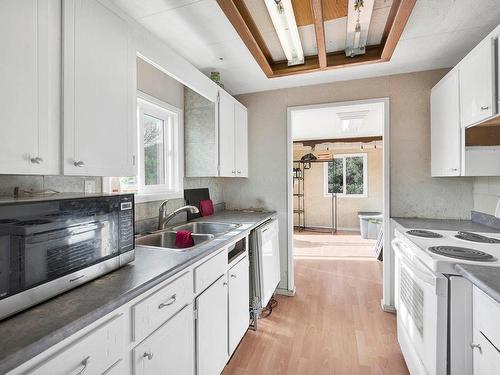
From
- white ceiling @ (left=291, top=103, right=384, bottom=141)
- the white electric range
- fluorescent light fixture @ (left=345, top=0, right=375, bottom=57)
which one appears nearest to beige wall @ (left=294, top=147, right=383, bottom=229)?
white ceiling @ (left=291, top=103, right=384, bottom=141)

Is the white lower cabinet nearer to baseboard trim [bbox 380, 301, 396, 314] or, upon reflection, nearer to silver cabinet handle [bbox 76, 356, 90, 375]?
silver cabinet handle [bbox 76, 356, 90, 375]

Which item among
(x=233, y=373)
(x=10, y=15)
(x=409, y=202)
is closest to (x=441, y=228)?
(x=409, y=202)

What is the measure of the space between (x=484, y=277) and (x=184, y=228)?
1.87m

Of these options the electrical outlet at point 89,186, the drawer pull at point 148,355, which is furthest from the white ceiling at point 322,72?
the drawer pull at point 148,355

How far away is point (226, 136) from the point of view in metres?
2.49

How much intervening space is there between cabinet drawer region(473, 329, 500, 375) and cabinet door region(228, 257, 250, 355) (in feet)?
4.19

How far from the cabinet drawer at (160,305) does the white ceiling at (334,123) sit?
236 cm

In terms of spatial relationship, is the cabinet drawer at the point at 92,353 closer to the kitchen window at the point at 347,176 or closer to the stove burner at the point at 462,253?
the stove burner at the point at 462,253

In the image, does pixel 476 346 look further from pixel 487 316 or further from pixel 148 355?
pixel 148 355

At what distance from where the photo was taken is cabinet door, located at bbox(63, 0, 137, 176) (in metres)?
1.02

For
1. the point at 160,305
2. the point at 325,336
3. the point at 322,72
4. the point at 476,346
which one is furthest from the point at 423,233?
the point at 160,305

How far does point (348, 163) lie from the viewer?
259 inches

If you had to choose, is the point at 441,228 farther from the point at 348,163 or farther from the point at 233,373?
the point at 348,163

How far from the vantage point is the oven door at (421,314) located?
118 centimetres
